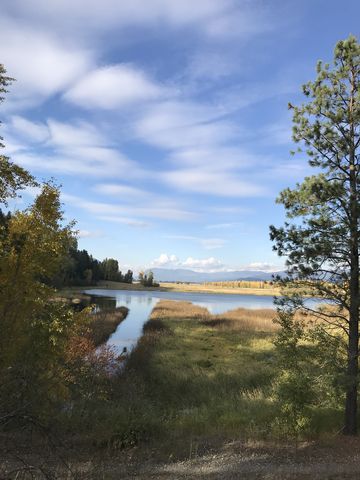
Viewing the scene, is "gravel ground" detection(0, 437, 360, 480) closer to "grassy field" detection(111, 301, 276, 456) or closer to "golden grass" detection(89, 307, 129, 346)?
"grassy field" detection(111, 301, 276, 456)

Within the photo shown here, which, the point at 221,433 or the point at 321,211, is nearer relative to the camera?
the point at 321,211

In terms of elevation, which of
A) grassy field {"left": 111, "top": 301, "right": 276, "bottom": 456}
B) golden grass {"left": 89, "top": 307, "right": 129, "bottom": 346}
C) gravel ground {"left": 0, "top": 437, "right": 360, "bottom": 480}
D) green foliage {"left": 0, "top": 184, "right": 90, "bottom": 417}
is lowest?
golden grass {"left": 89, "top": 307, "right": 129, "bottom": 346}

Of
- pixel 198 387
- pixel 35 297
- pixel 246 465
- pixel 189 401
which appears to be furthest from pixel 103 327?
pixel 246 465

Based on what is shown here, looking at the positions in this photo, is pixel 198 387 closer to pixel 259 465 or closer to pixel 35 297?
pixel 259 465

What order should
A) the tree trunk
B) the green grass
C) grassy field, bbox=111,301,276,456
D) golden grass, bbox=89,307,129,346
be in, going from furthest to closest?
golden grass, bbox=89,307,129,346 < grassy field, bbox=111,301,276,456 < the green grass < the tree trunk

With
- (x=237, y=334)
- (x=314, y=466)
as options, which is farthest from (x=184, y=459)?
(x=237, y=334)

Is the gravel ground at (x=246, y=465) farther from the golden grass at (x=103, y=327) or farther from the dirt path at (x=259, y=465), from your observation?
the golden grass at (x=103, y=327)

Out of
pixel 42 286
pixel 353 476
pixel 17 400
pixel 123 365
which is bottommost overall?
pixel 123 365

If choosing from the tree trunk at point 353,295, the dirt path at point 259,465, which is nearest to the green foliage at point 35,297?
the dirt path at point 259,465

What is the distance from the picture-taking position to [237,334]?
131 ft

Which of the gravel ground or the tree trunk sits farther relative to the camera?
the tree trunk

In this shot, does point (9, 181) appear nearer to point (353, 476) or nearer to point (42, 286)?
point (42, 286)

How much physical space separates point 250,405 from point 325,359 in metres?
5.63

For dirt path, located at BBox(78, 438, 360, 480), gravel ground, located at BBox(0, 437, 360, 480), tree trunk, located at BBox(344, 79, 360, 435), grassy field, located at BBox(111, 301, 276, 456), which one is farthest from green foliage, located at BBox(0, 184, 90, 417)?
tree trunk, located at BBox(344, 79, 360, 435)
